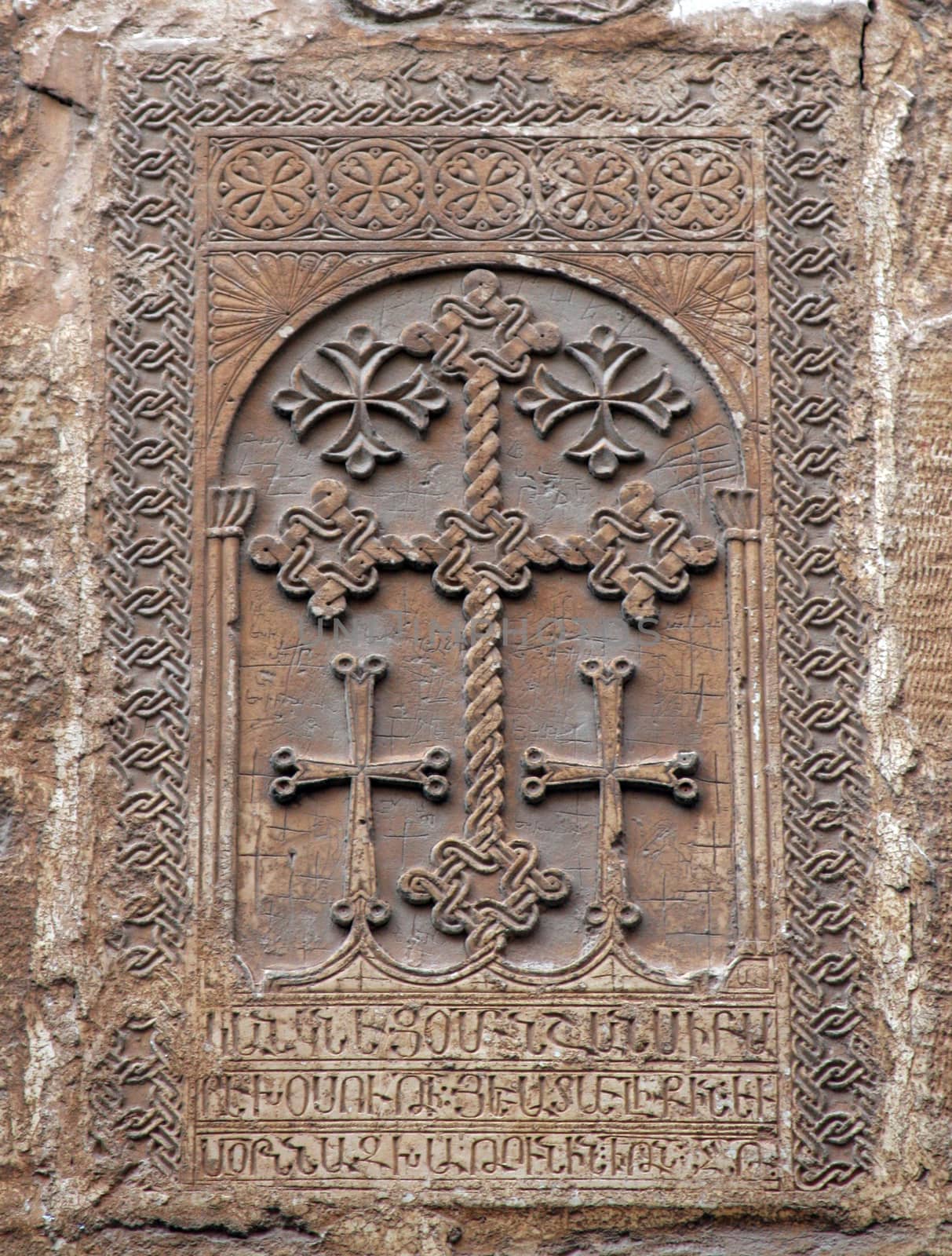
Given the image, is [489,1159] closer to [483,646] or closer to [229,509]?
→ [483,646]

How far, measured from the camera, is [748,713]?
5.75 metres

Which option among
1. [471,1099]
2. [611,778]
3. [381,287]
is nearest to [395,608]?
[611,778]

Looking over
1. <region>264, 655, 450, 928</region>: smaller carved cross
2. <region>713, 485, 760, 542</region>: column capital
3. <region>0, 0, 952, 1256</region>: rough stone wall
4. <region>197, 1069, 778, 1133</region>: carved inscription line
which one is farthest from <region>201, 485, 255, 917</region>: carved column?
<region>713, 485, 760, 542</region>: column capital

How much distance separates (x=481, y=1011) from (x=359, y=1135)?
414 mm

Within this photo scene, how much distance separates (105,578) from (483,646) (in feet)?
3.18

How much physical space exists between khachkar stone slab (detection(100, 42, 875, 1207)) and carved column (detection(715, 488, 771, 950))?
0.01 metres

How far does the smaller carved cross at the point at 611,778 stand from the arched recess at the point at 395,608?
45mm

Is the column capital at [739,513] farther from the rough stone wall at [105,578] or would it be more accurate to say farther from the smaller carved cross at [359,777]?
the smaller carved cross at [359,777]

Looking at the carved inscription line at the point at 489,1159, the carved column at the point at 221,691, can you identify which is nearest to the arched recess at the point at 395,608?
the carved column at the point at 221,691

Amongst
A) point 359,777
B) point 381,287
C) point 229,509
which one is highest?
point 381,287

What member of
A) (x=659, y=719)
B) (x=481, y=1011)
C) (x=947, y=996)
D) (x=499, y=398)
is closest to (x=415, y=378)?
(x=499, y=398)

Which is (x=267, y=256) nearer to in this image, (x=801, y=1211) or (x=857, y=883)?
(x=857, y=883)

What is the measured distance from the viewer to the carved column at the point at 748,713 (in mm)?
5633

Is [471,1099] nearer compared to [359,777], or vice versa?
[471,1099]
